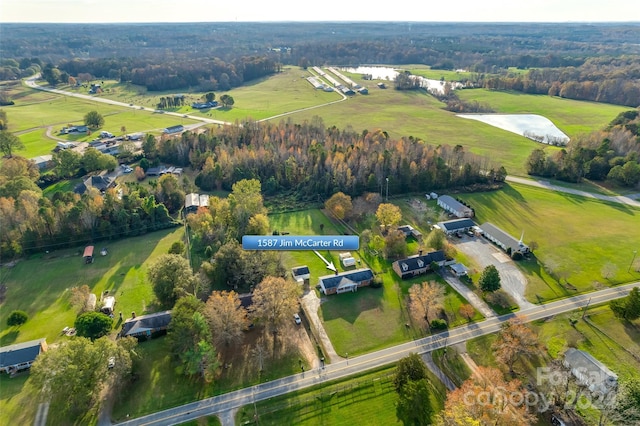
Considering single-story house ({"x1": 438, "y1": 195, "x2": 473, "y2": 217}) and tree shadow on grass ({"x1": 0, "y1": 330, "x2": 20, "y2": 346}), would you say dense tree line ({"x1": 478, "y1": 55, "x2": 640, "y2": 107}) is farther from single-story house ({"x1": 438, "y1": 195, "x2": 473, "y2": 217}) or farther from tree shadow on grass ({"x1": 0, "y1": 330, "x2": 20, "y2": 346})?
tree shadow on grass ({"x1": 0, "y1": 330, "x2": 20, "y2": 346})

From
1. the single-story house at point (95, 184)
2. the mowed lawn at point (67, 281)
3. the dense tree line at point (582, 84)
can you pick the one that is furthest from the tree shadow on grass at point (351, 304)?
the dense tree line at point (582, 84)

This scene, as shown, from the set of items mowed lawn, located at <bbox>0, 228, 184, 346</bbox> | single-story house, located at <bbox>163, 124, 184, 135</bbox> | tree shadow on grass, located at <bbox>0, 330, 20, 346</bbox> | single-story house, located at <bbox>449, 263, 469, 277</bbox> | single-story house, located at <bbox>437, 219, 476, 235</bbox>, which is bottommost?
tree shadow on grass, located at <bbox>0, 330, 20, 346</bbox>

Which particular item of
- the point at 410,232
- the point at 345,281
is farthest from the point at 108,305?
the point at 410,232

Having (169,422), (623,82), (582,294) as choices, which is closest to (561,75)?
(623,82)

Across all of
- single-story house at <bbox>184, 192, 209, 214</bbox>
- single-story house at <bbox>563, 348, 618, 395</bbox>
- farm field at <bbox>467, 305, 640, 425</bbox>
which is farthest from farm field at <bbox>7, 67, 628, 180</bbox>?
single-story house at <bbox>563, 348, 618, 395</bbox>

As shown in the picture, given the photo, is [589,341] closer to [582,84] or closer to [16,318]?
[16,318]
